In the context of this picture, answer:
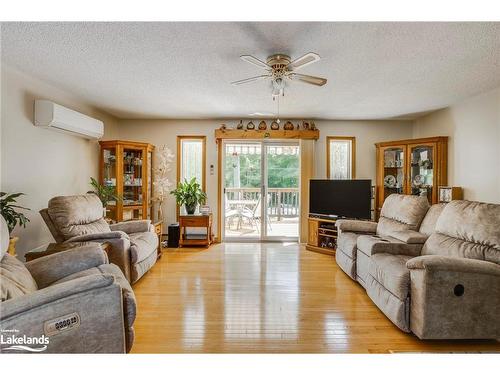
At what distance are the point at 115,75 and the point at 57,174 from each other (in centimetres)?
158

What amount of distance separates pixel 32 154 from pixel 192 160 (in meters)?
2.54

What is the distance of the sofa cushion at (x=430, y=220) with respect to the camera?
286cm

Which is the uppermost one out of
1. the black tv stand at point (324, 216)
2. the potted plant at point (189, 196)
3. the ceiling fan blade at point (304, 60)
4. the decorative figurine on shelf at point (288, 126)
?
the decorative figurine on shelf at point (288, 126)

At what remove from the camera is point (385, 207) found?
3.74 m

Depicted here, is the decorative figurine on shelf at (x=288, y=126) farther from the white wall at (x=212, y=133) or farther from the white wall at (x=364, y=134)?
the white wall at (x=364, y=134)

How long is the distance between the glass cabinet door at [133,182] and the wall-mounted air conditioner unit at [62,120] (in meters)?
0.73

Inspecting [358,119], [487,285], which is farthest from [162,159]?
[487,285]

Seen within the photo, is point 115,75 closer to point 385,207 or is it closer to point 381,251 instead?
point 381,251

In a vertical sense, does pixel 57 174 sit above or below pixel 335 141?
below

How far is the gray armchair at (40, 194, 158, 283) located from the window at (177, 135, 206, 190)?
206 centimetres

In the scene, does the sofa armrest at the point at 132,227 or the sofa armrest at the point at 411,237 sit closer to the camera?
the sofa armrest at the point at 411,237

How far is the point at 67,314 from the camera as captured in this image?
4.48ft

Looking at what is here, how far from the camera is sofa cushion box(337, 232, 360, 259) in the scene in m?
3.24

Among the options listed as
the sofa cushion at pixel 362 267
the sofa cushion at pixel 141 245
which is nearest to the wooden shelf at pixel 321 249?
the sofa cushion at pixel 362 267
